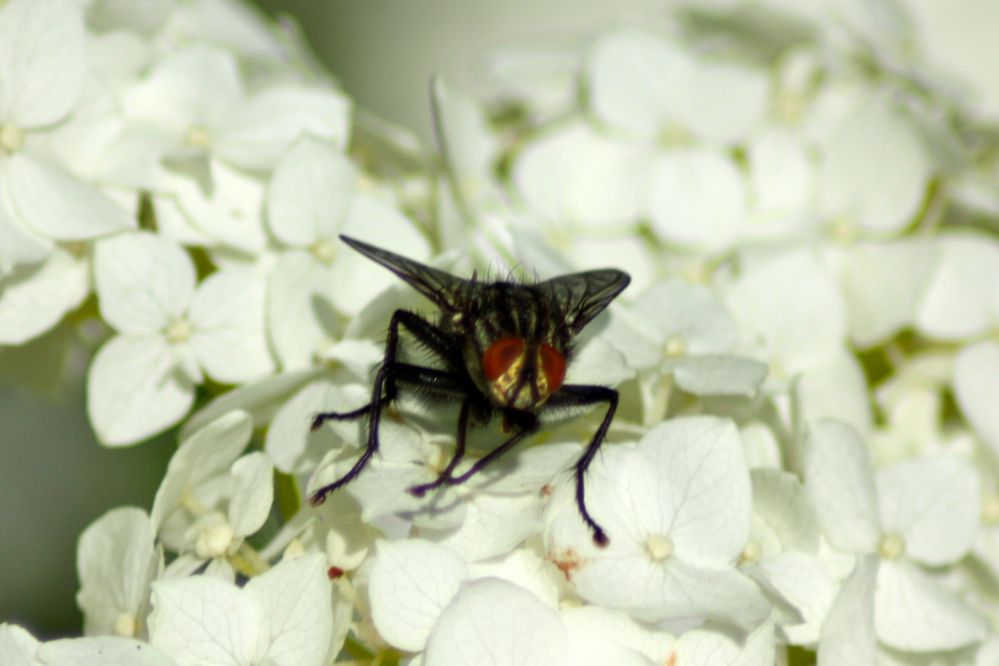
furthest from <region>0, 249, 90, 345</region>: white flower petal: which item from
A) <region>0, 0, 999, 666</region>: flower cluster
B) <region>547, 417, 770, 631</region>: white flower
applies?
<region>547, 417, 770, 631</region>: white flower

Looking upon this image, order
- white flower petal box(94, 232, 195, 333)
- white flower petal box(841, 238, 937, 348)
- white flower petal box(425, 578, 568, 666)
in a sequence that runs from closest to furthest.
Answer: white flower petal box(425, 578, 568, 666)
white flower petal box(94, 232, 195, 333)
white flower petal box(841, 238, 937, 348)

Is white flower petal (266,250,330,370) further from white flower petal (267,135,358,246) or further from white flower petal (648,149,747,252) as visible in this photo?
white flower petal (648,149,747,252)

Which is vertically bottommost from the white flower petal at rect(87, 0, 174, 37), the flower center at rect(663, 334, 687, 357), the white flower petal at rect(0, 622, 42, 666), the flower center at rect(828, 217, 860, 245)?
the white flower petal at rect(0, 622, 42, 666)

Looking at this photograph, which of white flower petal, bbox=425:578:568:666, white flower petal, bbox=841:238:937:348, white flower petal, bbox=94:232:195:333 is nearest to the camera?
white flower petal, bbox=425:578:568:666

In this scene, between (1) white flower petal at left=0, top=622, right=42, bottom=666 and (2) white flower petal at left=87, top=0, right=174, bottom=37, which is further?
(2) white flower petal at left=87, top=0, right=174, bottom=37

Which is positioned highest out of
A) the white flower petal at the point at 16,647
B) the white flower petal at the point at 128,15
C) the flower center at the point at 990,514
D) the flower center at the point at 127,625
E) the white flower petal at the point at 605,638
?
the white flower petal at the point at 128,15

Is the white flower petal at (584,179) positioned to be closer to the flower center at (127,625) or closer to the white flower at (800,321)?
the white flower at (800,321)

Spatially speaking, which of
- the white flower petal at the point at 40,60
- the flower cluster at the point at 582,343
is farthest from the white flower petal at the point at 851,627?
the white flower petal at the point at 40,60
